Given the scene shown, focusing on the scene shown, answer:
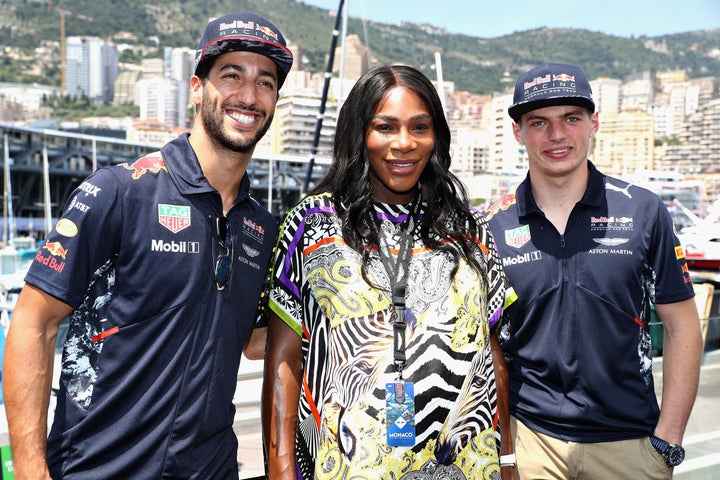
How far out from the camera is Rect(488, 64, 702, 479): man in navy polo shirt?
2.41 m

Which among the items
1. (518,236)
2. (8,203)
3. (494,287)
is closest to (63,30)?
(8,203)

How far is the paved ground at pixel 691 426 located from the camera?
9.92 ft

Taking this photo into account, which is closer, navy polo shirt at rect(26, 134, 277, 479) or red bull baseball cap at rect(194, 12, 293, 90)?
navy polo shirt at rect(26, 134, 277, 479)

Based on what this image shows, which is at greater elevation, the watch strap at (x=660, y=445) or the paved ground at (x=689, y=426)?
the watch strap at (x=660, y=445)

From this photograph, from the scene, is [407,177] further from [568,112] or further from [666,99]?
[666,99]

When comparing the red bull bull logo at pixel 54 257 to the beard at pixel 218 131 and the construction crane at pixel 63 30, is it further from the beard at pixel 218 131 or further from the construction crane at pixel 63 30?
the construction crane at pixel 63 30

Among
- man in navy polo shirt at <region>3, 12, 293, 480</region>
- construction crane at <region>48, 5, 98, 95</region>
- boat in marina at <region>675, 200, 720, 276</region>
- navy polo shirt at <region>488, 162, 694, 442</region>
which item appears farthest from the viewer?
construction crane at <region>48, 5, 98, 95</region>

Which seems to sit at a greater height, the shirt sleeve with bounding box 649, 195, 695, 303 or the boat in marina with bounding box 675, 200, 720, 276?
the shirt sleeve with bounding box 649, 195, 695, 303

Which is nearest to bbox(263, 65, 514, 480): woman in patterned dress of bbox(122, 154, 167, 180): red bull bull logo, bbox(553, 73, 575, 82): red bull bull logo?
bbox(122, 154, 167, 180): red bull bull logo

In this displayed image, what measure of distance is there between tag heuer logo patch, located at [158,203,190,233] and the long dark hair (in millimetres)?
392

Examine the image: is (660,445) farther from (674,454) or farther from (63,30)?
(63,30)

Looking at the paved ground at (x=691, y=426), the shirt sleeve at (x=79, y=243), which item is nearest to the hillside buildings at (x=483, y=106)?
the paved ground at (x=691, y=426)

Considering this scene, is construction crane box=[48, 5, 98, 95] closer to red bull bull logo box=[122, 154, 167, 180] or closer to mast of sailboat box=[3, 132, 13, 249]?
mast of sailboat box=[3, 132, 13, 249]

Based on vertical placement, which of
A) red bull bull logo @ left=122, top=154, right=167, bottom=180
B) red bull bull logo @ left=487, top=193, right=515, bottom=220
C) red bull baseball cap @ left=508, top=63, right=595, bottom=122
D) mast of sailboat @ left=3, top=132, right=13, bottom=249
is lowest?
mast of sailboat @ left=3, top=132, right=13, bottom=249
